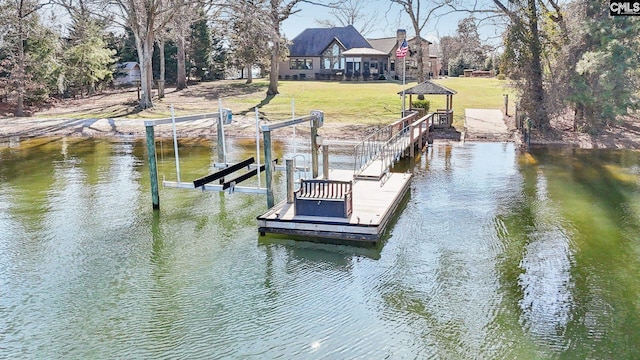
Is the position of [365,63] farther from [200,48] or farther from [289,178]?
[289,178]

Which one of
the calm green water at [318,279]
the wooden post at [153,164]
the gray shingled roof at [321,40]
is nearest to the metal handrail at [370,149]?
the calm green water at [318,279]

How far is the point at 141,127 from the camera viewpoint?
24797mm

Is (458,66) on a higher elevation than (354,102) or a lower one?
higher

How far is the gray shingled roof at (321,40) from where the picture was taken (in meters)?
52.6

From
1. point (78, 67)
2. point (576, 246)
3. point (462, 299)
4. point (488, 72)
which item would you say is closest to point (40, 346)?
point (462, 299)

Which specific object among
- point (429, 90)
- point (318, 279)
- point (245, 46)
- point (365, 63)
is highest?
point (245, 46)

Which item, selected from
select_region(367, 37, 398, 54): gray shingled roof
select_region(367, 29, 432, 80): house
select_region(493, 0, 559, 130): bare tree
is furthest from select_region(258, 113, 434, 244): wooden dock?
select_region(367, 37, 398, 54): gray shingled roof

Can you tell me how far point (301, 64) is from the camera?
52844 mm

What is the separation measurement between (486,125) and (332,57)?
29800 millimetres

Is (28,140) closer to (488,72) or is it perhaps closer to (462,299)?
(462,299)

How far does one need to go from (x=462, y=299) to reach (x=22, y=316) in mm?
5952

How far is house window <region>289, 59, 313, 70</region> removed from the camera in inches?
2072

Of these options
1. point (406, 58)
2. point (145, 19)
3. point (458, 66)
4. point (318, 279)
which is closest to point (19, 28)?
point (145, 19)

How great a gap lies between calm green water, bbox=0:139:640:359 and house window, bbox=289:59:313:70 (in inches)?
1595
